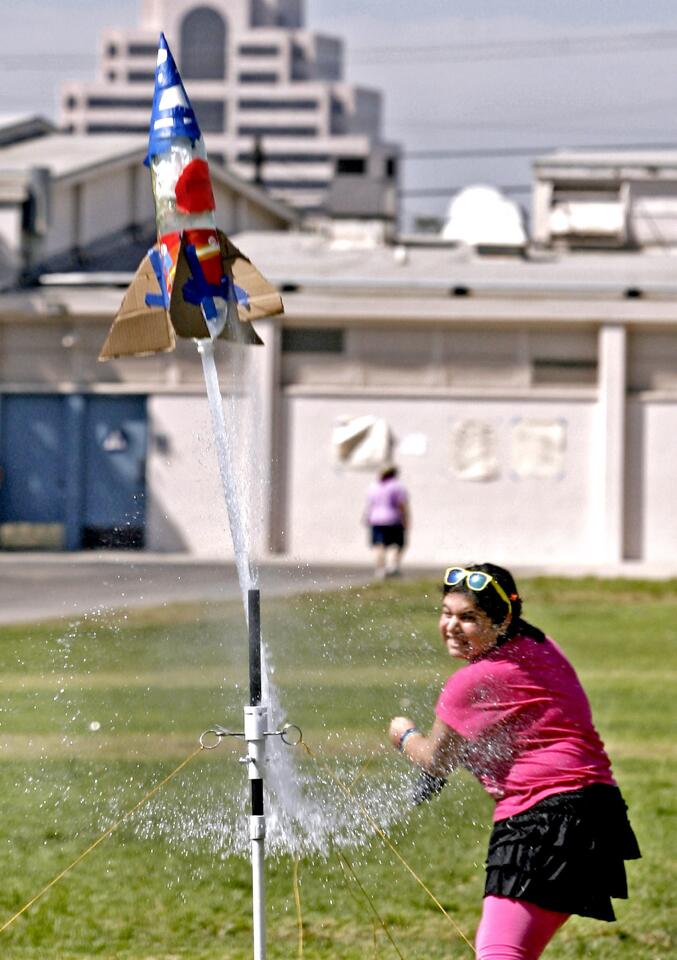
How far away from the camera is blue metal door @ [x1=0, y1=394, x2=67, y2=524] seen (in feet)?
95.1

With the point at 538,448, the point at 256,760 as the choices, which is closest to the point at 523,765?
the point at 256,760

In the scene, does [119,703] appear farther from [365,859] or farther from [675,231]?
[675,231]

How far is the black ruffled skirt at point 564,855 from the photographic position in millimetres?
4730

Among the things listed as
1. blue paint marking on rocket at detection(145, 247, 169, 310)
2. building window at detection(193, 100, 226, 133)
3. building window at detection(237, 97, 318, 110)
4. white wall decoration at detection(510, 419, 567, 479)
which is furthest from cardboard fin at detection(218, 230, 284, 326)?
building window at detection(237, 97, 318, 110)

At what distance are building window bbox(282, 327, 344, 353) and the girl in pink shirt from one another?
2439 centimetres

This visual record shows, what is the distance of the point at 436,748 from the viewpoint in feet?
16.4

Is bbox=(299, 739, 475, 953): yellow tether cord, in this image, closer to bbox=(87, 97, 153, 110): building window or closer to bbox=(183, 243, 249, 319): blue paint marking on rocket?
bbox=(183, 243, 249, 319): blue paint marking on rocket

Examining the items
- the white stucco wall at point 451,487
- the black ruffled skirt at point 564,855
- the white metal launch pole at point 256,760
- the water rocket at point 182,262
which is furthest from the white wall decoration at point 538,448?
the black ruffled skirt at point 564,855

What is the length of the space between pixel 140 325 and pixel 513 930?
209cm

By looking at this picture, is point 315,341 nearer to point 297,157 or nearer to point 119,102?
point 297,157

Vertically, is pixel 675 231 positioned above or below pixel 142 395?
above

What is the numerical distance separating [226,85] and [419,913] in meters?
196

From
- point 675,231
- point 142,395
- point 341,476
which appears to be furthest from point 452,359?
point 675,231

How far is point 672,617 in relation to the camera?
65.2 ft
